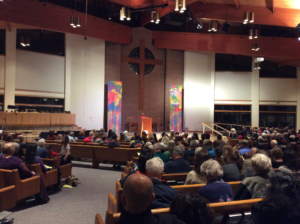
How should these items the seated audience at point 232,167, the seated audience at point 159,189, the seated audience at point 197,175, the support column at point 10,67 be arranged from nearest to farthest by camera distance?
the seated audience at point 159,189
the seated audience at point 197,175
the seated audience at point 232,167
the support column at point 10,67

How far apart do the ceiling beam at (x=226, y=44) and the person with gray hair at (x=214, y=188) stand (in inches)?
545

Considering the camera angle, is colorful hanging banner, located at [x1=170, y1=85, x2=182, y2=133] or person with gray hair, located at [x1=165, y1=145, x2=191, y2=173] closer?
person with gray hair, located at [x1=165, y1=145, x2=191, y2=173]

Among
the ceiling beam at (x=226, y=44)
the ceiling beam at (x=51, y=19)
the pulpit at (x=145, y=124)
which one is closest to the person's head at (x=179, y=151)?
the pulpit at (x=145, y=124)

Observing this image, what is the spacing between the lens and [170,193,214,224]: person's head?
1.38m

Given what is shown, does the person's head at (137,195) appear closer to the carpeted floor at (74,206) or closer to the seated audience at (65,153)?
the carpeted floor at (74,206)

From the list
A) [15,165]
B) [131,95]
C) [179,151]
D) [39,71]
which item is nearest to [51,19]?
[39,71]

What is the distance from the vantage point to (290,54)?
1401 cm

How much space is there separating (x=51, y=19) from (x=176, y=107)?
829 centimetres

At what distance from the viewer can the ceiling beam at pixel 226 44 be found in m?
14.1

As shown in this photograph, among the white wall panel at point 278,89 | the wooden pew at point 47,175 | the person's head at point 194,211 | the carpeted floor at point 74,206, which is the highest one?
the white wall panel at point 278,89

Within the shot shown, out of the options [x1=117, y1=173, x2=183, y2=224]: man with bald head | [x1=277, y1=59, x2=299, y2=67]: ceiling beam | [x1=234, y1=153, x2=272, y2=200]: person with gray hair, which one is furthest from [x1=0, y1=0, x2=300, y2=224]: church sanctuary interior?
[x1=117, y1=173, x2=183, y2=224]: man with bald head

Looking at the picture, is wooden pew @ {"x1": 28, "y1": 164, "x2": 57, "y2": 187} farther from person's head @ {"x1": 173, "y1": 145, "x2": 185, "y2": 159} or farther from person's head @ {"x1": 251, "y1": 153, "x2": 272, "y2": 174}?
person's head @ {"x1": 251, "y1": 153, "x2": 272, "y2": 174}

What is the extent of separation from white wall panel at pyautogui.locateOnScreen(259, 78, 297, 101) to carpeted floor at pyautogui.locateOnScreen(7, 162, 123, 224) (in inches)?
572

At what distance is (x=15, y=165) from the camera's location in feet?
13.4
